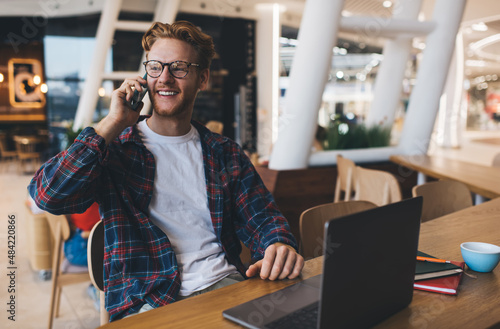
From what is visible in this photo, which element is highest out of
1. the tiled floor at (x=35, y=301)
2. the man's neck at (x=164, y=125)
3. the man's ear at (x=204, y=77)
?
the man's ear at (x=204, y=77)

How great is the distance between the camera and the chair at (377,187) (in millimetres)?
2566

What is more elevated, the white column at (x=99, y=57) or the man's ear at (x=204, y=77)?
the white column at (x=99, y=57)

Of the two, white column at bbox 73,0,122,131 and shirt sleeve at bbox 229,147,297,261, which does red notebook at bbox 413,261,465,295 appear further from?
white column at bbox 73,0,122,131

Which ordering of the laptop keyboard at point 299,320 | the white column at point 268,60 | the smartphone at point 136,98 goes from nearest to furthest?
the laptop keyboard at point 299,320, the smartphone at point 136,98, the white column at point 268,60

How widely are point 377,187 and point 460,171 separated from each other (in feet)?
3.27

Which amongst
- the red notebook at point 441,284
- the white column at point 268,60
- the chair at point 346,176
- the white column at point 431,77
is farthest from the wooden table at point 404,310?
the white column at point 268,60

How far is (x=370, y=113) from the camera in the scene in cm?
474

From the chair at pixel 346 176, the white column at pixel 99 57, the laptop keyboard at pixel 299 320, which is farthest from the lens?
the white column at pixel 99 57

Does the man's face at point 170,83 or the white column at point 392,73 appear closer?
the man's face at point 170,83

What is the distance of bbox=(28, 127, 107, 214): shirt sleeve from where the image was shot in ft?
4.10

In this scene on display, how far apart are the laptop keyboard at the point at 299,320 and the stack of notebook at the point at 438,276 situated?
13.4 inches

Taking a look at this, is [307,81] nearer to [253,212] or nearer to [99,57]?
[253,212]

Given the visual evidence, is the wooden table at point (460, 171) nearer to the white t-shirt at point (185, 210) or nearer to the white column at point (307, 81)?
the white column at point (307, 81)

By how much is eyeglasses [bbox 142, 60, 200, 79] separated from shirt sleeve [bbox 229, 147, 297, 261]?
379 millimetres
